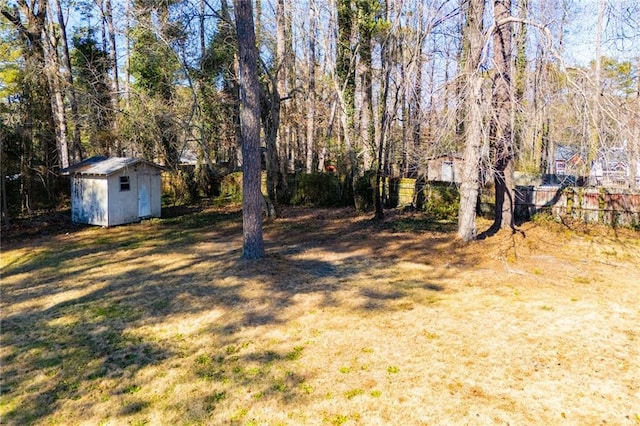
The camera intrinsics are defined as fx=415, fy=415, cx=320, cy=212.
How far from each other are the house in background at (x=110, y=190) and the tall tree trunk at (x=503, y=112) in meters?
9.91

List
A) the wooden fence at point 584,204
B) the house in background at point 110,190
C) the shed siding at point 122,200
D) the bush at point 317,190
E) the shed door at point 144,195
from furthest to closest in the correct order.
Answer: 1. the bush at point 317,190
2. the shed door at point 144,195
3. the shed siding at point 122,200
4. the house in background at point 110,190
5. the wooden fence at point 584,204

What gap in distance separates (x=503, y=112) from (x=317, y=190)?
8423 millimetres

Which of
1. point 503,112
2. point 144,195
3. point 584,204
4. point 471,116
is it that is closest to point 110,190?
point 144,195

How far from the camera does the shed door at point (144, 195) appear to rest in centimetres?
1279

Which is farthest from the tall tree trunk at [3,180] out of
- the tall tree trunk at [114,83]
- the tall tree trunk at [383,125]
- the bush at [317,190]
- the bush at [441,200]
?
the bush at [441,200]

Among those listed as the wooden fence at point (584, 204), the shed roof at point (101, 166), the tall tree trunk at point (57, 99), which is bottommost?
the wooden fence at point (584, 204)

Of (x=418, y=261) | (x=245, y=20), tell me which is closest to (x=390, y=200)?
(x=418, y=261)

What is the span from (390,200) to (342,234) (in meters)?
4.27

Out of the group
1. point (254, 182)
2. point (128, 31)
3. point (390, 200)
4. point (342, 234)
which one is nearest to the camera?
point (254, 182)

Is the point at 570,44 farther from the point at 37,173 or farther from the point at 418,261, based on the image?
the point at 37,173

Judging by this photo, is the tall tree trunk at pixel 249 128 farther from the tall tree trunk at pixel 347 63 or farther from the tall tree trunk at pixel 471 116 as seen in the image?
the tall tree trunk at pixel 347 63

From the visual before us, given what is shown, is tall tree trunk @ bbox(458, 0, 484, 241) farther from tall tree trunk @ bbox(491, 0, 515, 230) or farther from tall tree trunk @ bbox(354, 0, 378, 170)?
tall tree trunk @ bbox(354, 0, 378, 170)

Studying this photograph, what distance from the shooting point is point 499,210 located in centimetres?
974

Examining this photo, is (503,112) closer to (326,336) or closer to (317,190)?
(326,336)
